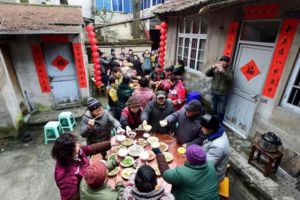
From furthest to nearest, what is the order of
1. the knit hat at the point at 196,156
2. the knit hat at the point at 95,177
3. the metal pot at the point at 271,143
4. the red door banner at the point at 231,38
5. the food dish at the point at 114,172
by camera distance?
the red door banner at the point at 231,38
the metal pot at the point at 271,143
the food dish at the point at 114,172
the knit hat at the point at 196,156
the knit hat at the point at 95,177

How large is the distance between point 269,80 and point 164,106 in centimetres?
272

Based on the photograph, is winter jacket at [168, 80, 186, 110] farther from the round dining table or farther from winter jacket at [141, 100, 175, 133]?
the round dining table

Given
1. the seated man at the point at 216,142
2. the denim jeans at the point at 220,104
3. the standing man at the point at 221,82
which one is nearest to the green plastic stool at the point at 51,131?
the seated man at the point at 216,142

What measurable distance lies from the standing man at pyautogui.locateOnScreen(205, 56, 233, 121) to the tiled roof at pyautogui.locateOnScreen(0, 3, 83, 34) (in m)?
4.81

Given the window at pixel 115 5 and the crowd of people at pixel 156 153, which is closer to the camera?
the crowd of people at pixel 156 153

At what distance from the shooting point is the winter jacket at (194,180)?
2.03m

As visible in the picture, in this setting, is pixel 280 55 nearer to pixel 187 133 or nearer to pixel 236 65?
pixel 236 65

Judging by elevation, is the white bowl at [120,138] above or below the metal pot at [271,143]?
above

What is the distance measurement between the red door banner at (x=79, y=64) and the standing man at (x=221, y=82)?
15.6ft

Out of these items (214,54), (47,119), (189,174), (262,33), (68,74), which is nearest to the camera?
(189,174)

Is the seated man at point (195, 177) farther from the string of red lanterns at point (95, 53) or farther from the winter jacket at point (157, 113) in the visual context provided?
the string of red lanterns at point (95, 53)

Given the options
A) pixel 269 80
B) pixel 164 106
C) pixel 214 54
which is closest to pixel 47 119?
pixel 164 106

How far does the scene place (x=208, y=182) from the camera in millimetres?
2086

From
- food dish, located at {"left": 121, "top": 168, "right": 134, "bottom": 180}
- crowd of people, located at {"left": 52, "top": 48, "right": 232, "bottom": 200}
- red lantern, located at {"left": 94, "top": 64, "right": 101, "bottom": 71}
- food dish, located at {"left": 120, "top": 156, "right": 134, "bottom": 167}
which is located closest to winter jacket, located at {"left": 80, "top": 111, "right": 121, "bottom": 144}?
crowd of people, located at {"left": 52, "top": 48, "right": 232, "bottom": 200}
